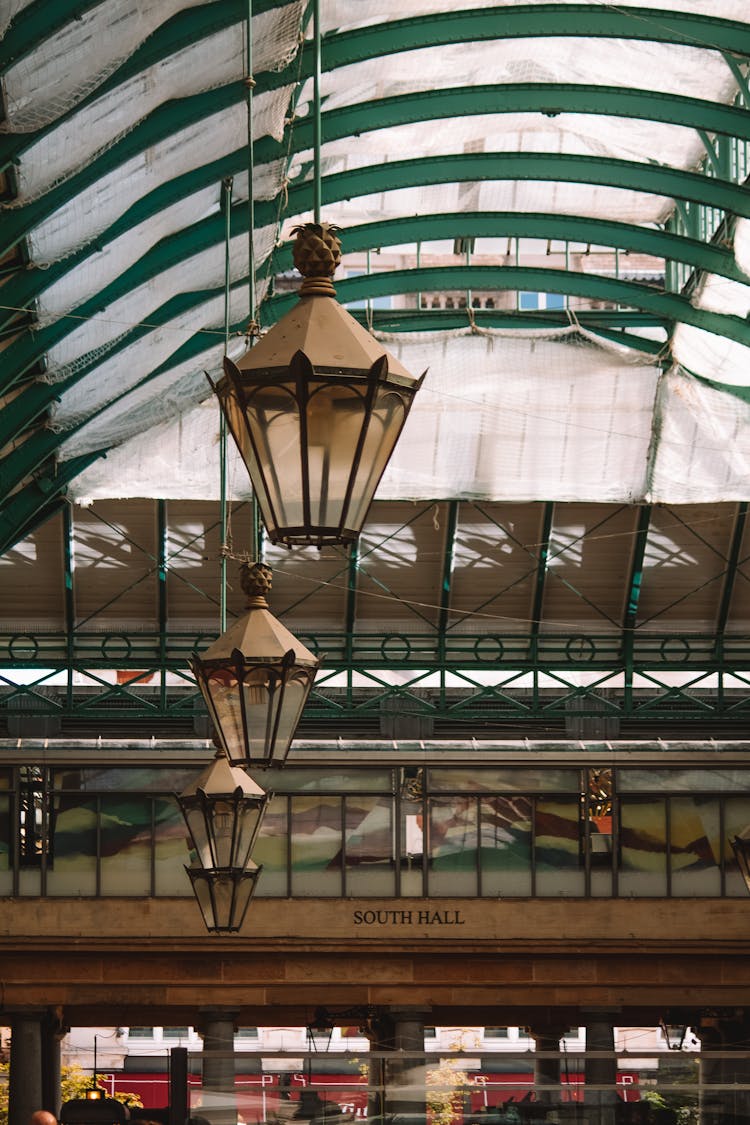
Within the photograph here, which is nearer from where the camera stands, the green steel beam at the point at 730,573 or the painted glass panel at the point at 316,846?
the painted glass panel at the point at 316,846

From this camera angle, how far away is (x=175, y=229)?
2178cm

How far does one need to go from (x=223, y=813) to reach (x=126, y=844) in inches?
881

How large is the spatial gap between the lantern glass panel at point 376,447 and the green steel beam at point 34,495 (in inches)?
873

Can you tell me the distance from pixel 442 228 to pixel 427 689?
13786 millimetres

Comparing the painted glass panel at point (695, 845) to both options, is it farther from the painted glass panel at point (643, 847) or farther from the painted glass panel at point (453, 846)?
the painted glass panel at point (453, 846)

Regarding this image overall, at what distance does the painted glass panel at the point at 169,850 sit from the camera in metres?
35.4

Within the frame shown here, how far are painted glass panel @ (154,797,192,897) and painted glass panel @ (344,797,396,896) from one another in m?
2.88

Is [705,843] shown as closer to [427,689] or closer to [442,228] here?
[427,689]

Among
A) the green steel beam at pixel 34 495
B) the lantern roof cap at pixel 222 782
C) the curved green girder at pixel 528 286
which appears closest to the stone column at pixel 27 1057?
the green steel beam at pixel 34 495

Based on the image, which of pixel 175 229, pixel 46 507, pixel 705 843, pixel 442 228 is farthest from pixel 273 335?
pixel 705 843

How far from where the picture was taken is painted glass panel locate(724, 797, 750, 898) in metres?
35.9

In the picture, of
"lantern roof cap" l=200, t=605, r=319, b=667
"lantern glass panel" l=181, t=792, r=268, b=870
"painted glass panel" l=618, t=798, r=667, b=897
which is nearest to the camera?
"lantern roof cap" l=200, t=605, r=319, b=667

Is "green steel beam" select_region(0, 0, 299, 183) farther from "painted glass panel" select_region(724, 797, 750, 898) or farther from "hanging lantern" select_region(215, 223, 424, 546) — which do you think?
"painted glass panel" select_region(724, 797, 750, 898)

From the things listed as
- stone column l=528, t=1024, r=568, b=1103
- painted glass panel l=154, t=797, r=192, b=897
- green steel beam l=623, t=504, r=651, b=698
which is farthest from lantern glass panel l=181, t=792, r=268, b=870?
green steel beam l=623, t=504, r=651, b=698
